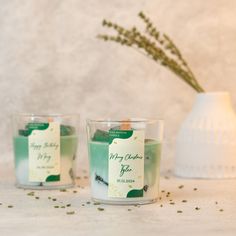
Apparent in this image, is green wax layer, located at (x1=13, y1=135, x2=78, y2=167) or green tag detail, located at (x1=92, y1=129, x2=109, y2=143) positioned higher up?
green tag detail, located at (x1=92, y1=129, x2=109, y2=143)

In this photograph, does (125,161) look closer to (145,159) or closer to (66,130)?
(145,159)

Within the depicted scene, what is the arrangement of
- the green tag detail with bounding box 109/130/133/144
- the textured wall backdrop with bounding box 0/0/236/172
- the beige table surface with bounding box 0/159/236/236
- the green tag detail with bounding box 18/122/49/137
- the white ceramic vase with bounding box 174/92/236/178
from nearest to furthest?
the beige table surface with bounding box 0/159/236/236 → the green tag detail with bounding box 109/130/133/144 → the green tag detail with bounding box 18/122/49/137 → the white ceramic vase with bounding box 174/92/236/178 → the textured wall backdrop with bounding box 0/0/236/172

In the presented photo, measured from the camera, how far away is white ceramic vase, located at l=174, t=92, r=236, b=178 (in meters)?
1.40

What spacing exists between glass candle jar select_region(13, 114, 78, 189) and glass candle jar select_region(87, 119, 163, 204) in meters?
0.13

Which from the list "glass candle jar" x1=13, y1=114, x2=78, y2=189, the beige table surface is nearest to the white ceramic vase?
the beige table surface

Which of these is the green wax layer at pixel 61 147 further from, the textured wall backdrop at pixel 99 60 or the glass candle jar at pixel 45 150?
the textured wall backdrop at pixel 99 60

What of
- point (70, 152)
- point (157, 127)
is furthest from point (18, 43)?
point (157, 127)

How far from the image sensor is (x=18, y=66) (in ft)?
5.07

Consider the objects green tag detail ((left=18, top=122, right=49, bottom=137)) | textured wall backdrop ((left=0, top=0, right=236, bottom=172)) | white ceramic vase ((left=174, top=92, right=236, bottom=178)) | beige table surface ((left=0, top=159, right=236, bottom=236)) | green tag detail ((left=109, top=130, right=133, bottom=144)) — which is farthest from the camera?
textured wall backdrop ((left=0, top=0, right=236, bottom=172))

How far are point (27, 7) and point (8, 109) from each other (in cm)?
23

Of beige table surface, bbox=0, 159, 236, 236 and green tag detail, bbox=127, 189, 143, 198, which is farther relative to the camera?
green tag detail, bbox=127, 189, 143, 198

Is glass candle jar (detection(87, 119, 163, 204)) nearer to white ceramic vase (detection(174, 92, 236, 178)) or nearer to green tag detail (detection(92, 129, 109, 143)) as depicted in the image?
green tag detail (detection(92, 129, 109, 143))

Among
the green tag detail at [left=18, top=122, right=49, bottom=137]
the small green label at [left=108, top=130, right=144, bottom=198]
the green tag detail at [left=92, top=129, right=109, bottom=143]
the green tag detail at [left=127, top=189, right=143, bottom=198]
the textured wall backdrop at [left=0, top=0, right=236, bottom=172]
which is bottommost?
the green tag detail at [left=127, top=189, right=143, bottom=198]

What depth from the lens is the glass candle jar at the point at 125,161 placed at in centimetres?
107
